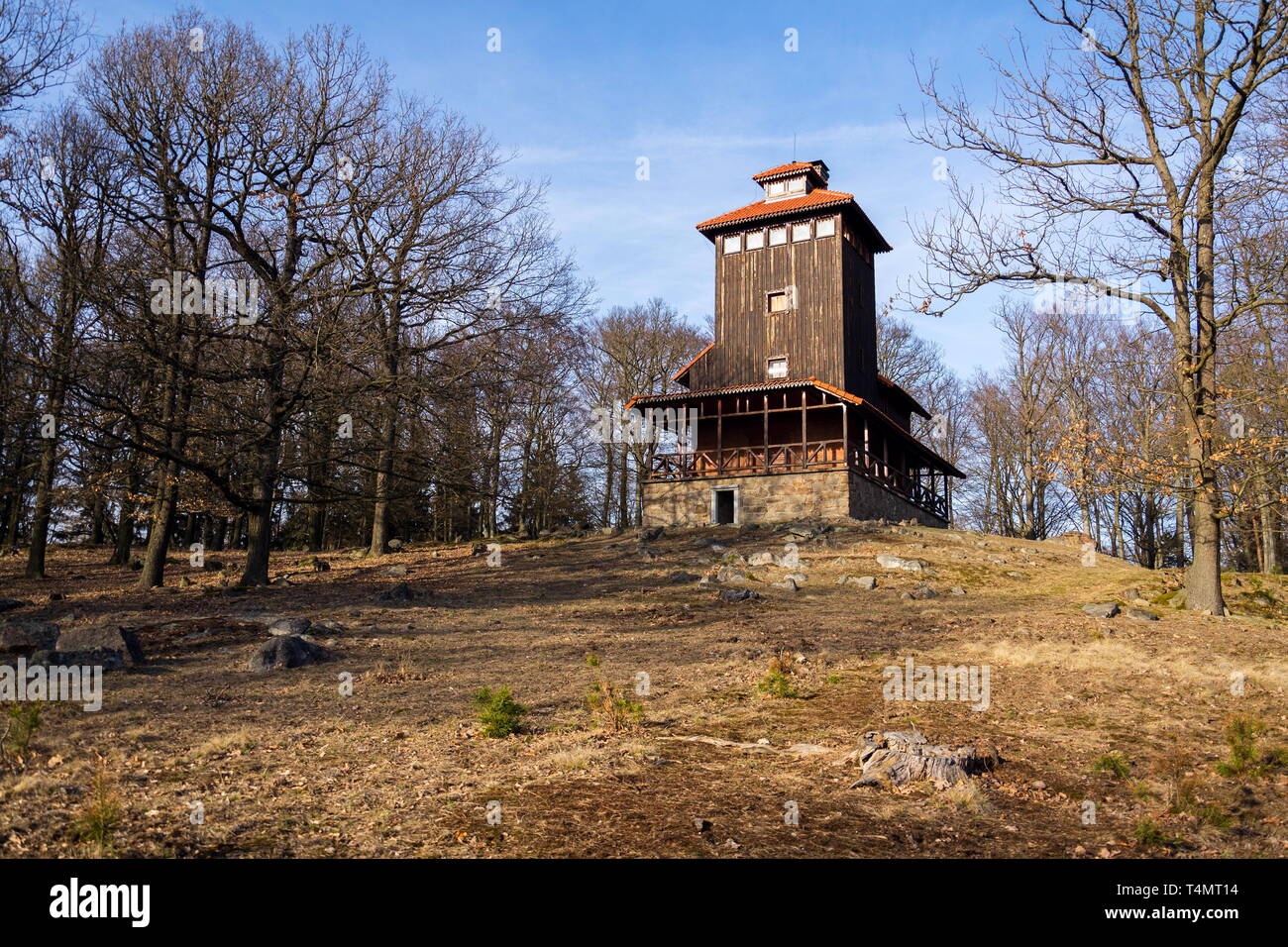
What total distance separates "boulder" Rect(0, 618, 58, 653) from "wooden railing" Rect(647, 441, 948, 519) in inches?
873

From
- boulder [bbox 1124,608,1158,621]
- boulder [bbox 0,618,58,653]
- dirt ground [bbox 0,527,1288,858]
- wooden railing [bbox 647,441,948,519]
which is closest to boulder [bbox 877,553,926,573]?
dirt ground [bbox 0,527,1288,858]

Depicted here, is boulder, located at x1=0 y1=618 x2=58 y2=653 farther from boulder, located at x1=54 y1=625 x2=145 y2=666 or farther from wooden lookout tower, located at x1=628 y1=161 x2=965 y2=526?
wooden lookout tower, located at x1=628 y1=161 x2=965 y2=526

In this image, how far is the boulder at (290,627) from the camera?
14297 millimetres

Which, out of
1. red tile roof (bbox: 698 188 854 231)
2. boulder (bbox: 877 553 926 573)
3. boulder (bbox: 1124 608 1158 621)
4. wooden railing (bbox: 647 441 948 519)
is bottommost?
boulder (bbox: 1124 608 1158 621)

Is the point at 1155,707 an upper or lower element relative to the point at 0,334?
lower

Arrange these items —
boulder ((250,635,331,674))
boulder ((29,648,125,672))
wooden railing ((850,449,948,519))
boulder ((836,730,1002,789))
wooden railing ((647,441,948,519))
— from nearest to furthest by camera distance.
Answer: boulder ((836,730,1002,789)), boulder ((29,648,125,672)), boulder ((250,635,331,674)), wooden railing ((647,441,948,519)), wooden railing ((850,449,948,519))

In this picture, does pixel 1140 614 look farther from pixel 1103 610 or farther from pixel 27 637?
pixel 27 637

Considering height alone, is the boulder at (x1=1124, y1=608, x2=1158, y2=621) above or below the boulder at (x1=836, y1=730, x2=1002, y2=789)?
above

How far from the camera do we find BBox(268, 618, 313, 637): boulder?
14.3 meters

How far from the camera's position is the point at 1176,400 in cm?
1695

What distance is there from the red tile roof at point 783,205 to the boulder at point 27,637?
2744 cm

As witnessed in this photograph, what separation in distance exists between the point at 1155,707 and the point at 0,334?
84.2 feet
